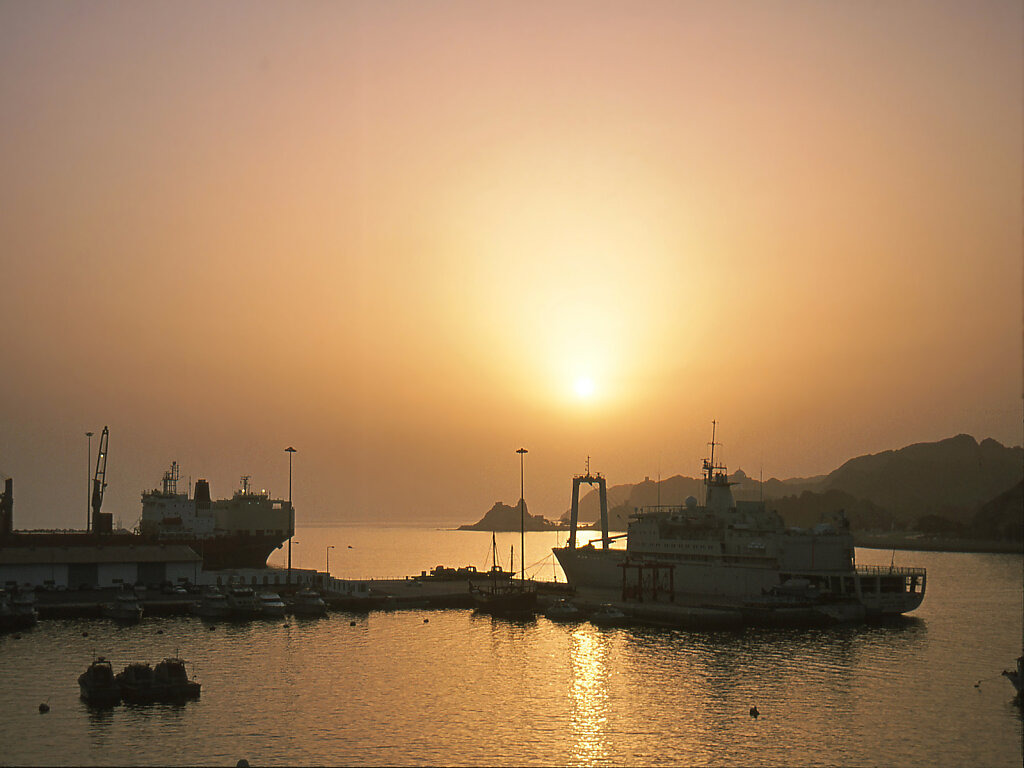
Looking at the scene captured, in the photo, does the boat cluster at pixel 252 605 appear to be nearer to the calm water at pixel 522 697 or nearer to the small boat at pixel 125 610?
the calm water at pixel 522 697

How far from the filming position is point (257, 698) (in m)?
45.6

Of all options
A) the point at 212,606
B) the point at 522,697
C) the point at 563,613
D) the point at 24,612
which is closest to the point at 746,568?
the point at 563,613

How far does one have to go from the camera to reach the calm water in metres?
37.4

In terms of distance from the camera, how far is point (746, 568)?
80.6m

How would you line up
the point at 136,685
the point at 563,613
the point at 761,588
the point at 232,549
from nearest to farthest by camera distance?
the point at 136,685 → the point at 563,613 → the point at 761,588 → the point at 232,549

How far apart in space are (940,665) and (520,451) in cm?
4801

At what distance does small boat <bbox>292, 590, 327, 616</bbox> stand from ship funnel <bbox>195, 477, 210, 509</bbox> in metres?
48.3

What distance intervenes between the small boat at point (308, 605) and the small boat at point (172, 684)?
→ 95.0 feet

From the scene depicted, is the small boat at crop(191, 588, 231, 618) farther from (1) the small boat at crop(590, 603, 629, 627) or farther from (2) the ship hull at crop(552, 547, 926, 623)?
(2) the ship hull at crop(552, 547, 926, 623)

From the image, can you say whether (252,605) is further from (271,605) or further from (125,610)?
(125,610)

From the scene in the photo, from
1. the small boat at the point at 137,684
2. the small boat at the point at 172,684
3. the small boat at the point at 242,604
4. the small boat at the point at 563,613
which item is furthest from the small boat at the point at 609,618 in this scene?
the small boat at the point at 137,684

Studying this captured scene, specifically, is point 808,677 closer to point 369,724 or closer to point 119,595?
point 369,724

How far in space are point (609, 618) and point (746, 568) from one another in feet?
47.7

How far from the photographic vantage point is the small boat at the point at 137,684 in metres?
44.2
